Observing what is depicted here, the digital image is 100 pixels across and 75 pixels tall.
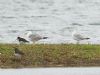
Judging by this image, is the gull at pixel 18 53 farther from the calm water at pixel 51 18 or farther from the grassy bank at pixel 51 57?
the calm water at pixel 51 18

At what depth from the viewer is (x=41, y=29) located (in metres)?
22.8

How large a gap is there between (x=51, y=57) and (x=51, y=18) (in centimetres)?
1588

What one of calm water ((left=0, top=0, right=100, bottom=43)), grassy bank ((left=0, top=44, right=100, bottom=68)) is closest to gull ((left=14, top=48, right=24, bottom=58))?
grassy bank ((left=0, top=44, right=100, bottom=68))

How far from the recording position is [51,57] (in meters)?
12.7

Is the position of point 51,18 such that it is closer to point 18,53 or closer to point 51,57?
point 51,57

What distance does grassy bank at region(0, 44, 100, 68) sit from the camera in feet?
40.6

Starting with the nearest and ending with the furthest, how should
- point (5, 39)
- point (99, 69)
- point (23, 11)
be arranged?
point (99, 69)
point (5, 39)
point (23, 11)

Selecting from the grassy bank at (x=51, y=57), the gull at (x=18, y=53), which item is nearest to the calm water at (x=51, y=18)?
the grassy bank at (x=51, y=57)

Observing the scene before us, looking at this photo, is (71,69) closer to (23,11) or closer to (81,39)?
(81,39)

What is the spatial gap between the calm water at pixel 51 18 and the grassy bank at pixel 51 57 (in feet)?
12.3

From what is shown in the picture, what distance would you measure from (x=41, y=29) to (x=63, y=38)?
3.25 m

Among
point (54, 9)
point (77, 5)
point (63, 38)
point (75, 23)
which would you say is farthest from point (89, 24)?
point (77, 5)

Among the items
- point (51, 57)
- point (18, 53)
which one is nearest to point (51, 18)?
point (51, 57)

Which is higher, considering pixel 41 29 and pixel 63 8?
pixel 41 29
